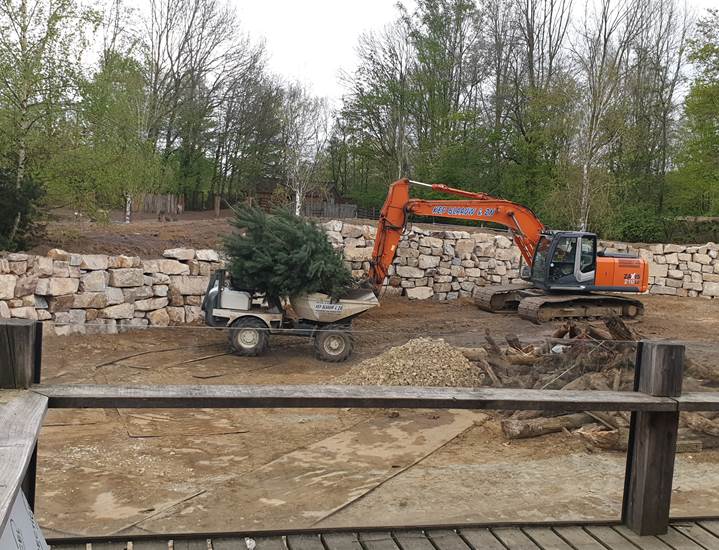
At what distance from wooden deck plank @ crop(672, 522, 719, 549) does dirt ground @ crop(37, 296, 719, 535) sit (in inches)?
59.6

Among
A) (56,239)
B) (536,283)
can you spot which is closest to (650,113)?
(536,283)

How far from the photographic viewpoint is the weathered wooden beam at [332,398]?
104 inches

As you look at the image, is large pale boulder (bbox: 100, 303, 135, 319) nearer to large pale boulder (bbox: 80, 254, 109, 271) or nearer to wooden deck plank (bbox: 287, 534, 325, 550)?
large pale boulder (bbox: 80, 254, 109, 271)

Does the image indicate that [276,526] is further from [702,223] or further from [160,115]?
[160,115]

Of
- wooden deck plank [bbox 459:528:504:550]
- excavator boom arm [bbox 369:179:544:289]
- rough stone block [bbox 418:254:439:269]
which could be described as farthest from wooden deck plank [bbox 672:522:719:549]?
rough stone block [bbox 418:254:439:269]

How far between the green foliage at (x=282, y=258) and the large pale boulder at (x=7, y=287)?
10.7 ft

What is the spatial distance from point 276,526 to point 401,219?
401 inches

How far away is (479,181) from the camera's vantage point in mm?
30859

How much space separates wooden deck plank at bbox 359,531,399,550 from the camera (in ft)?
9.72

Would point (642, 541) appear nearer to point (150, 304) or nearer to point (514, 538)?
point (514, 538)

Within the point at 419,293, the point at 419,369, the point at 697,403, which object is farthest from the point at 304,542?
the point at 419,293

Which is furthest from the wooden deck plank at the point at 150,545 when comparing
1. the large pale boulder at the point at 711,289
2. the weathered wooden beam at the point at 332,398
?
the large pale boulder at the point at 711,289

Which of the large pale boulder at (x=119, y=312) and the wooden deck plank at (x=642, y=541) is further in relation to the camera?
the large pale boulder at (x=119, y=312)

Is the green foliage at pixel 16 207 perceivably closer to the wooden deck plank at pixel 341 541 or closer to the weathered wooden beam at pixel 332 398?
the weathered wooden beam at pixel 332 398
